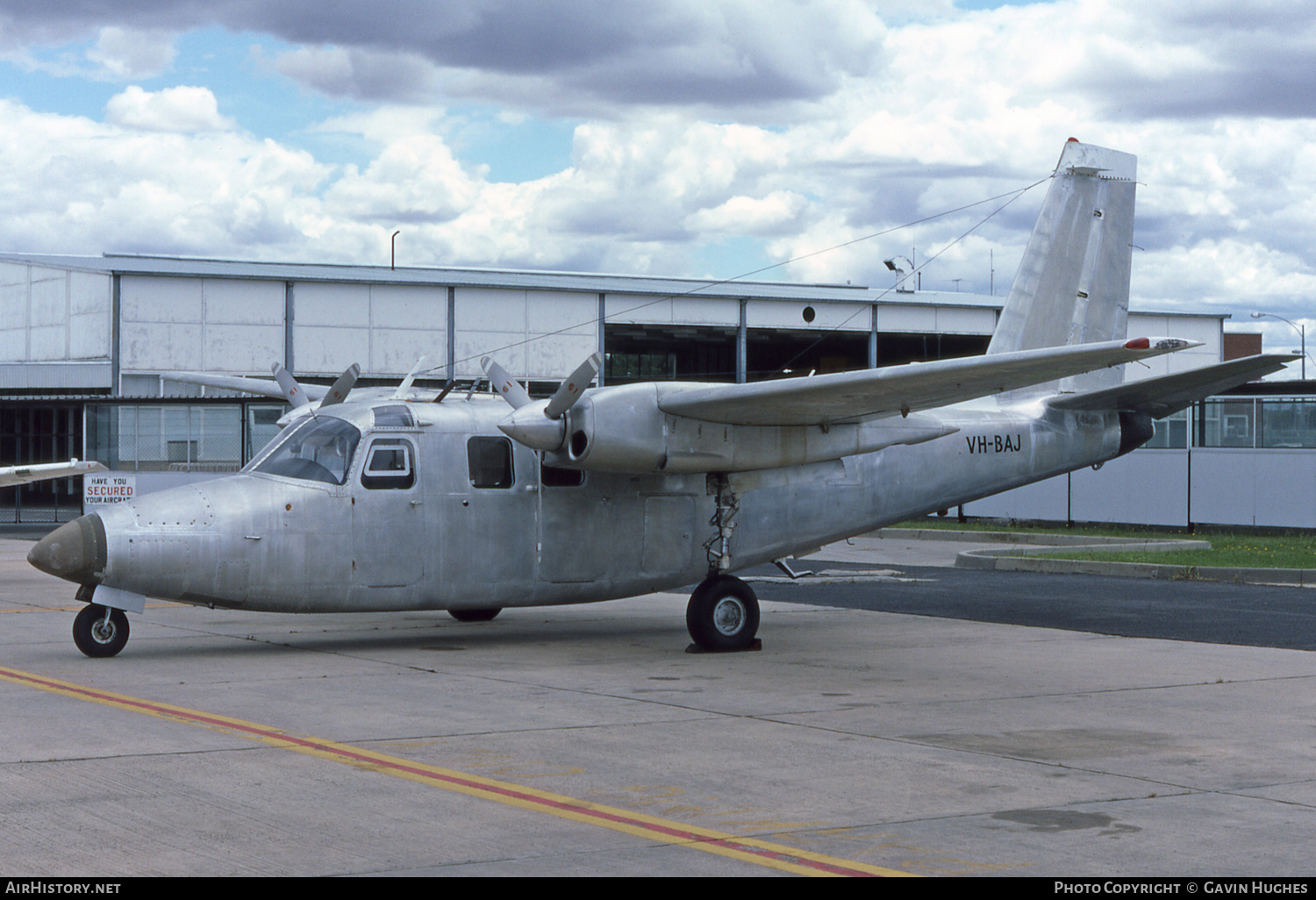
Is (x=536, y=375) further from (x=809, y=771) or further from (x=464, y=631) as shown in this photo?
(x=809, y=771)

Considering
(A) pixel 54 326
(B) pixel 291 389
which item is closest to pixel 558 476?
(B) pixel 291 389

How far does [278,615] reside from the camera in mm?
18609

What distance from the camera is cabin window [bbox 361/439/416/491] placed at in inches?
560

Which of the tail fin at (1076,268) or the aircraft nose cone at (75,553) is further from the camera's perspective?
the tail fin at (1076,268)

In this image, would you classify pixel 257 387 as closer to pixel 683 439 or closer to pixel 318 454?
pixel 318 454

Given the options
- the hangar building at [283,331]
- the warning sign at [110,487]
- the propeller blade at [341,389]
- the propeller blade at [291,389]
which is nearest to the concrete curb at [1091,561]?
the hangar building at [283,331]

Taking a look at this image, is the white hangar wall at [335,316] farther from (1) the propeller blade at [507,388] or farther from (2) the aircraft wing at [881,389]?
(2) the aircraft wing at [881,389]

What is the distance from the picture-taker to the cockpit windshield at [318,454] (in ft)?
46.3

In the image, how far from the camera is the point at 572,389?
1360 centimetres

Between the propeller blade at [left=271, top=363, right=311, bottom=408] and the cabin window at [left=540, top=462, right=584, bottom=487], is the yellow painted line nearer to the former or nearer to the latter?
the cabin window at [left=540, top=462, right=584, bottom=487]

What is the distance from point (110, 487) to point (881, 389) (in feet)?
85.8

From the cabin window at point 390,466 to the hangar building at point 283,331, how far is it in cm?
2400

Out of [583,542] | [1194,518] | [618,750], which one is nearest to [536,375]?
[1194,518]

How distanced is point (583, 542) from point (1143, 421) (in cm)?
754
